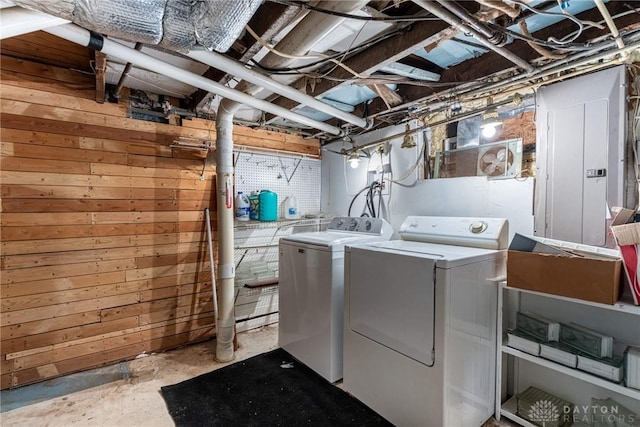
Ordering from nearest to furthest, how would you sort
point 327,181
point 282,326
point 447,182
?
point 447,182, point 282,326, point 327,181

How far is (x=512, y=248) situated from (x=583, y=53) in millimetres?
1083

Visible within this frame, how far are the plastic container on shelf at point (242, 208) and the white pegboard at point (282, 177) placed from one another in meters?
0.15

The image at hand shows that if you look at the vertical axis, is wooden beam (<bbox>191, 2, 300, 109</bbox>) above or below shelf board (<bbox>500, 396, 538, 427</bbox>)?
above

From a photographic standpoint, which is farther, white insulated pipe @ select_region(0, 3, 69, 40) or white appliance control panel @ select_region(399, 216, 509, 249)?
white appliance control panel @ select_region(399, 216, 509, 249)

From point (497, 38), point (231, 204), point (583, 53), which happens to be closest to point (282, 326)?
point (231, 204)

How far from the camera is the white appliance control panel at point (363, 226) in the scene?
2.69 meters

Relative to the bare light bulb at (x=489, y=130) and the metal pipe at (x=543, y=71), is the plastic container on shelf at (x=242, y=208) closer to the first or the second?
the metal pipe at (x=543, y=71)

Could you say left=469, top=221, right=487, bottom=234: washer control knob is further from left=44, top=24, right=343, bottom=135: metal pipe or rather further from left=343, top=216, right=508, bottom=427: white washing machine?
left=44, top=24, right=343, bottom=135: metal pipe

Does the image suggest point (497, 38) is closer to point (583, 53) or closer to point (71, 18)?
point (583, 53)

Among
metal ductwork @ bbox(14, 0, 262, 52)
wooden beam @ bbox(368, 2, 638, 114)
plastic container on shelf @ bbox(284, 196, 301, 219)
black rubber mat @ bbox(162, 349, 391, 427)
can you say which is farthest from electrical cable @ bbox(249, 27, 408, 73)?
black rubber mat @ bbox(162, 349, 391, 427)

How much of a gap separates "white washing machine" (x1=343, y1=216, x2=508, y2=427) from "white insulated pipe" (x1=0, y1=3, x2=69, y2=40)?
185cm

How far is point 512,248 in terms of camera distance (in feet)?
5.93

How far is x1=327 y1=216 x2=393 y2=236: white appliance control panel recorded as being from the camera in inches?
106

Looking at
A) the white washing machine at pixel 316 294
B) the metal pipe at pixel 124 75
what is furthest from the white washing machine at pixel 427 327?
the metal pipe at pixel 124 75
